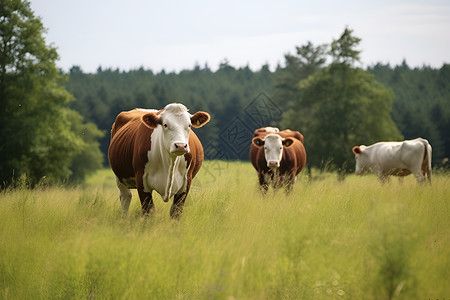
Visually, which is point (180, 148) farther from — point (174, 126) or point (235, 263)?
point (235, 263)

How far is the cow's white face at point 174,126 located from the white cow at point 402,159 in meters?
7.11

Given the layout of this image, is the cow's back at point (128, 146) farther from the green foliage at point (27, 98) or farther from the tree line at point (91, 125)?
the green foliage at point (27, 98)

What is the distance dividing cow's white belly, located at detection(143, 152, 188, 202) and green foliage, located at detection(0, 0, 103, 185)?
53.2 feet

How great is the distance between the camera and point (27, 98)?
70.8ft

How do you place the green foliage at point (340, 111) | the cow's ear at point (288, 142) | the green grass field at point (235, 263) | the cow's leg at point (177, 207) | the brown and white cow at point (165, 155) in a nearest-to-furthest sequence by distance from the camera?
the green grass field at point (235, 263), the brown and white cow at point (165, 155), the cow's leg at point (177, 207), the cow's ear at point (288, 142), the green foliage at point (340, 111)

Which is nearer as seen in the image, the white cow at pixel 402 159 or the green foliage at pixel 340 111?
the white cow at pixel 402 159

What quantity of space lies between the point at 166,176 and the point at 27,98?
18364 mm

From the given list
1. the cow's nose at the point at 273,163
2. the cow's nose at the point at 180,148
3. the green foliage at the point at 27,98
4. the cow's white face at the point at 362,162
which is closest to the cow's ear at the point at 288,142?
the cow's nose at the point at 273,163

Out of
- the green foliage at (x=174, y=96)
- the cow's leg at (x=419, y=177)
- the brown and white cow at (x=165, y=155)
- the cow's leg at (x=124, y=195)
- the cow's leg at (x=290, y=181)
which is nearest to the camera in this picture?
the brown and white cow at (x=165, y=155)

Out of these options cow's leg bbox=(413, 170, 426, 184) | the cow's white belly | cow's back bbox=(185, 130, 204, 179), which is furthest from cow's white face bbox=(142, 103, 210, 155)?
cow's leg bbox=(413, 170, 426, 184)

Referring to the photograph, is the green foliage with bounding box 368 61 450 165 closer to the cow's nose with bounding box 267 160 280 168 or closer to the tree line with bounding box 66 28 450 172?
the tree line with bounding box 66 28 450 172

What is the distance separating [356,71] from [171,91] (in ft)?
125

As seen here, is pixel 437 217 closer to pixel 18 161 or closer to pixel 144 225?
pixel 144 225

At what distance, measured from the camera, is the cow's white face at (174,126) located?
5141 mm
